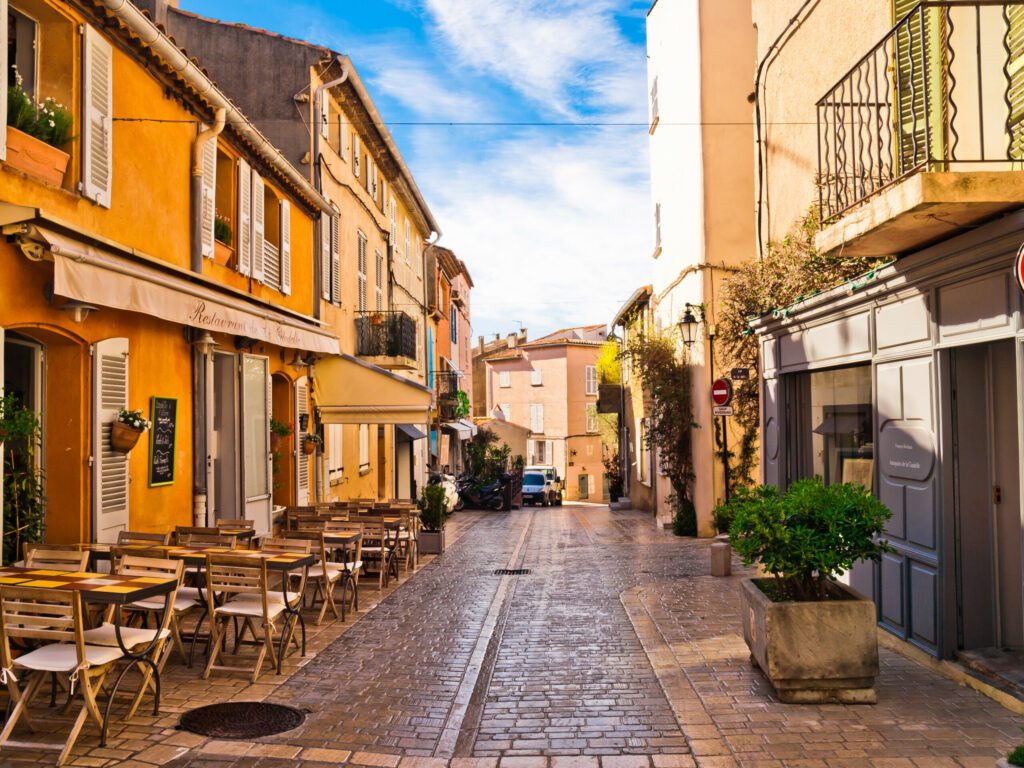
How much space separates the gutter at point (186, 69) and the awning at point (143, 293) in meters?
2.28

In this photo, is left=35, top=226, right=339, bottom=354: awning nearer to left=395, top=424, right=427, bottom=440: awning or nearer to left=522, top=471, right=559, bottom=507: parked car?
left=395, top=424, right=427, bottom=440: awning

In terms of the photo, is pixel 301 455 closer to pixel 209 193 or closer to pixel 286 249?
pixel 286 249

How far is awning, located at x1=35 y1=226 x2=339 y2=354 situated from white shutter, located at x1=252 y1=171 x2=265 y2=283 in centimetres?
178

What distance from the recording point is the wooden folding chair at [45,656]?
5.34 metres

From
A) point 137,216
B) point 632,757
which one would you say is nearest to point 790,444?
point 632,757

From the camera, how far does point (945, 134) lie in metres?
6.43

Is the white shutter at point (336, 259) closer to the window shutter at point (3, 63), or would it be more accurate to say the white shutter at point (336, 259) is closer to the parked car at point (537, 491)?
the window shutter at point (3, 63)

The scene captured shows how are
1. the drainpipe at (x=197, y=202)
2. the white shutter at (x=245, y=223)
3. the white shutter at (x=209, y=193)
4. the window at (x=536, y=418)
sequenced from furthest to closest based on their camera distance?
the window at (x=536, y=418) → the white shutter at (x=245, y=223) → the white shutter at (x=209, y=193) → the drainpipe at (x=197, y=202)

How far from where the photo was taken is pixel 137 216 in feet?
32.4

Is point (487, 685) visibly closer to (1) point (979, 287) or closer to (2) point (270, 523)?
(1) point (979, 287)

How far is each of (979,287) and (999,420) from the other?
108 cm

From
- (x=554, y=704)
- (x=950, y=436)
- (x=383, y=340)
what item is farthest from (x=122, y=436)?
(x=383, y=340)

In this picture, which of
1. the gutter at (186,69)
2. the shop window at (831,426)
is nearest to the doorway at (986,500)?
the shop window at (831,426)

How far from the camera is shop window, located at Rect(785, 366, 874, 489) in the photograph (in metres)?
8.89
